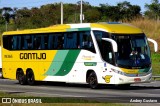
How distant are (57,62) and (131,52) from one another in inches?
209

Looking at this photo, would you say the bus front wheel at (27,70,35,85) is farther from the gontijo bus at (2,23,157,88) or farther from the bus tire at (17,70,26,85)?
the bus tire at (17,70,26,85)

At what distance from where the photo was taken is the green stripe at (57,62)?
29828mm

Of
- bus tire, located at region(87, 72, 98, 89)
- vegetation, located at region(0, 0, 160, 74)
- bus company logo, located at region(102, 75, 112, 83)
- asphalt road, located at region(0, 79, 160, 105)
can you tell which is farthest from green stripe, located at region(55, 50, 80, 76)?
vegetation, located at region(0, 0, 160, 74)

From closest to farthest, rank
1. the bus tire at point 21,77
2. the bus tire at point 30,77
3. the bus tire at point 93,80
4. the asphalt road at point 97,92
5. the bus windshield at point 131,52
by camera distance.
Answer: the asphalt road at point 97,92, the bus windshield at point 131,52, the bus tire at point 93,80, the bus tire at point 30,77, the bus tire at point 21,77

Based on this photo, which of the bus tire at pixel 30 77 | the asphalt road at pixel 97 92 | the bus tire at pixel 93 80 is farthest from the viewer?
the bus tire at pixel 30 77

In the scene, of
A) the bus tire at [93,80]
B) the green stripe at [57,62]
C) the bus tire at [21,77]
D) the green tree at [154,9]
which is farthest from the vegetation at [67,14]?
the bus tire at [93,80]

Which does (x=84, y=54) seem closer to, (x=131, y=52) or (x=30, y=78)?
(x=131, y=52)

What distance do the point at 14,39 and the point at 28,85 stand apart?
310 cm

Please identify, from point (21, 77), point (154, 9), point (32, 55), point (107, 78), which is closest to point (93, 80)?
point (107, 78)

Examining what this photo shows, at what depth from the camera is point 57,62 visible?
3045 centimetres

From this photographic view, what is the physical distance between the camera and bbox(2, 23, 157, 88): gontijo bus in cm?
2673

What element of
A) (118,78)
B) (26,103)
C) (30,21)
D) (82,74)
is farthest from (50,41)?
(30,21)

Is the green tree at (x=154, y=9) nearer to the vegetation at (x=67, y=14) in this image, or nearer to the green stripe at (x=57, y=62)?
the vegetation at (x=67, y=14)

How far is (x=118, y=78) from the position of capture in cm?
2653
